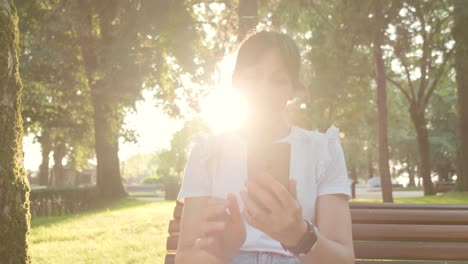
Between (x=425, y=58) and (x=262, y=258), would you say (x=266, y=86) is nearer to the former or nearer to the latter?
(x=262, y=258)

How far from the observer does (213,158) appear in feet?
9.21

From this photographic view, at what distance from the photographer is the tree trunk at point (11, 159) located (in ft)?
13.5

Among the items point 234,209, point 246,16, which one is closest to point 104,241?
point 246,16

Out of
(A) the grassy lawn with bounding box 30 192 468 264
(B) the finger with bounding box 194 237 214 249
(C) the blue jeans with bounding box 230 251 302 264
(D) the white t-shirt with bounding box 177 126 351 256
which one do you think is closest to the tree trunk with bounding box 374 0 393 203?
(A) the grassy lawn with bounding box 30 192 468 264

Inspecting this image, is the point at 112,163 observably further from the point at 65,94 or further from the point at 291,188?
the point at 291,188

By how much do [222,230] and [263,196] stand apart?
0.36 meters

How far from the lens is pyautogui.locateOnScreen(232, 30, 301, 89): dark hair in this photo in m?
2.59

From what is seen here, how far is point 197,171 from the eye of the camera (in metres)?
2.75

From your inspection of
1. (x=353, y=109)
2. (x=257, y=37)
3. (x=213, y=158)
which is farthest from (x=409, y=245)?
(x=353, y=109)

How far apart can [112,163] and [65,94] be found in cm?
427

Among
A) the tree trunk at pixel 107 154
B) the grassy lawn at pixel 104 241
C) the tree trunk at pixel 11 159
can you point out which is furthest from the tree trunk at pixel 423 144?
the tree trunk at pixel 11 159

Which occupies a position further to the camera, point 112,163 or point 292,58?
point 112,163

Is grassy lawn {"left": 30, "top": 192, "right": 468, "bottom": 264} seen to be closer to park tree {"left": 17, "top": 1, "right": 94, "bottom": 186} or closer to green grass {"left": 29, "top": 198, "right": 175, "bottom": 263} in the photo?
green grass {"left": 29, "top": 198, "right": 175, "bottom": 263}

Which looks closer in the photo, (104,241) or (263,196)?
(263,196)
